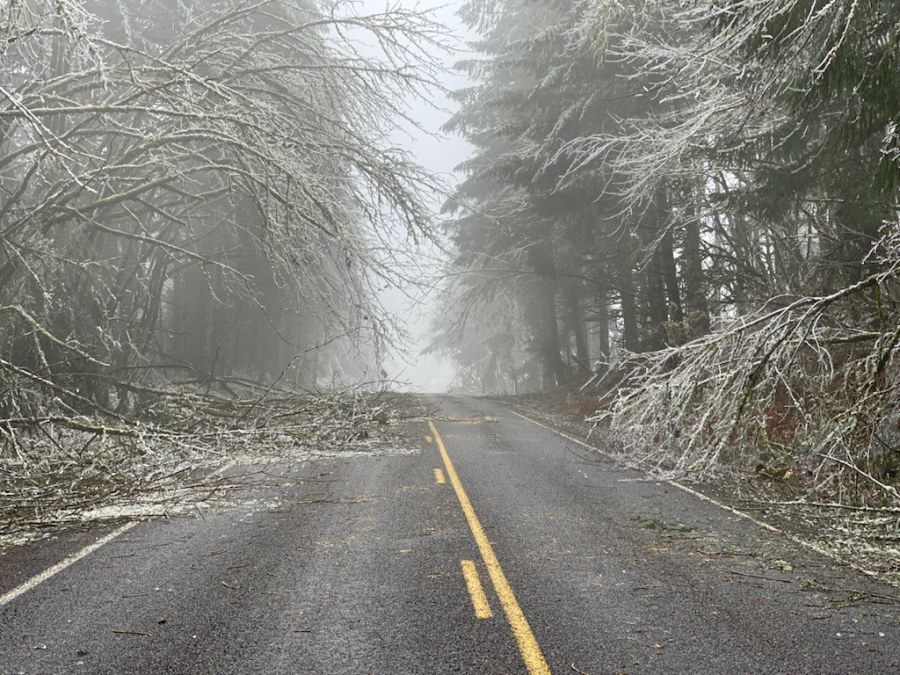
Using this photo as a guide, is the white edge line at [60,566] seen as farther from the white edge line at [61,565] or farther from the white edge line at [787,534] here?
the white edge line at [787,534]

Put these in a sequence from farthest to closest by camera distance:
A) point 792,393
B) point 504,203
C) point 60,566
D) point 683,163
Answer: point 504,203 → point 683,163 → point 792,393 → point 60,566

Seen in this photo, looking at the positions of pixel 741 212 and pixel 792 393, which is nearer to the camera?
pixel 792 393

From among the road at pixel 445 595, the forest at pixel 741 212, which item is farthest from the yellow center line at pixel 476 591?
the forest at pixel 741 212

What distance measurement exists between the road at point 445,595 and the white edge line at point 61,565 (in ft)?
0.21

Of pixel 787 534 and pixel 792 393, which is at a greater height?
pixel 792 393

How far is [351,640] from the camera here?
4.22m

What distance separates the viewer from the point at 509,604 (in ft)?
15.8

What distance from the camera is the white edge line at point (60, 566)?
16.5 feet

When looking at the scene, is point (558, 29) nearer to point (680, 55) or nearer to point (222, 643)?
point (680, 55)

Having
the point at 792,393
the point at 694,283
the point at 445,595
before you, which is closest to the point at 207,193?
the point at 445,595

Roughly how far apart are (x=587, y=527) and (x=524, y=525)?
691 millimetres

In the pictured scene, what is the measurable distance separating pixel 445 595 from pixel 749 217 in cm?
1222

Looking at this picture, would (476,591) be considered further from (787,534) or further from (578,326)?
(578,326)

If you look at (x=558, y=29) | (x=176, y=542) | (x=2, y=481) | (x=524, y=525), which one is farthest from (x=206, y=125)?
(x=558, y=29)
